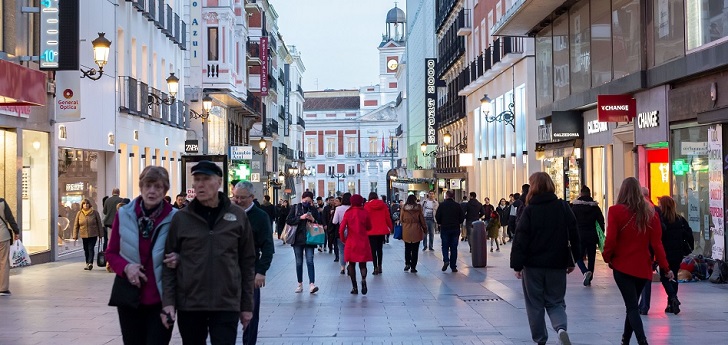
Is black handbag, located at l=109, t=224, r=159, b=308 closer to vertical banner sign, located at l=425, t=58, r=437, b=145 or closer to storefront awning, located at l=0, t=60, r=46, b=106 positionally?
storefront awning, located at l=0, t=60, r=46, b=106

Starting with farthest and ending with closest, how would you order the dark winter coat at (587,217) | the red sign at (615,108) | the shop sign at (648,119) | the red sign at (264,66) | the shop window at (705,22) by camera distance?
the red sign at (264,66) → the red sign at (615,108) → the shop sign at (648,119) → the dark winter coat at (587,217) → the shop window at (705,22)

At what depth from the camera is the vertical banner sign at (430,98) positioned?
214 feet

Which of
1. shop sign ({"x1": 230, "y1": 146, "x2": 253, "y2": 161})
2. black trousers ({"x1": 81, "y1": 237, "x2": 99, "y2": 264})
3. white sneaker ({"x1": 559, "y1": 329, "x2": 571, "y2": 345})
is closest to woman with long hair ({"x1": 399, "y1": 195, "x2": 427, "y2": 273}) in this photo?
black trousers ({"x1": 81, "y1": 237, "x2": 99, "y2": 264})

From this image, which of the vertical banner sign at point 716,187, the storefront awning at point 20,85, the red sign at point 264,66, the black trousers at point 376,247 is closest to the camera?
the vertical banner sign at point 716,187

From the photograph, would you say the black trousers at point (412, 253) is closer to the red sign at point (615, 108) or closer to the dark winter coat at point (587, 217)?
the dark winter coat at point (587, 217)

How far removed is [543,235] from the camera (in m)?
10.3

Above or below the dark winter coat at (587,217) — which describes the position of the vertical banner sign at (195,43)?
above

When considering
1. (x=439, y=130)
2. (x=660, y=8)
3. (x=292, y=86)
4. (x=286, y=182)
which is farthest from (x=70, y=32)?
(x=292, y=86)

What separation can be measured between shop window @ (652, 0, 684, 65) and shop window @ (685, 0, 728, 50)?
0.41 m

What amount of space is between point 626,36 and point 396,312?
1092 cm

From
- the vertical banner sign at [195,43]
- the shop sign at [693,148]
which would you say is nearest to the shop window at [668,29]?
the shop sign at [693,148]

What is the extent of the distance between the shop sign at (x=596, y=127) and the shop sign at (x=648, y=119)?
2.94 metres

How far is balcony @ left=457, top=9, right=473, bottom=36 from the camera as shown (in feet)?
163

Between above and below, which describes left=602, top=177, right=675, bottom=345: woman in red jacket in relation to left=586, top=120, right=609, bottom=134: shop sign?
below
